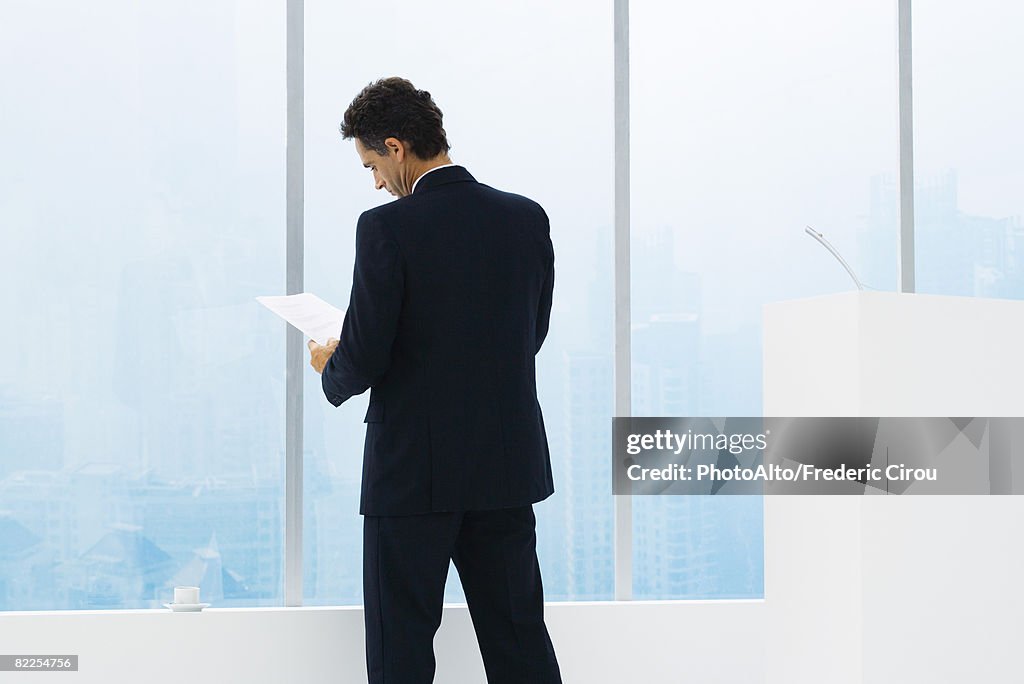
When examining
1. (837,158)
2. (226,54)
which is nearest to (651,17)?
(837,158)

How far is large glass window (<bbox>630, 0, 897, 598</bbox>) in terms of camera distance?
2.48 meters

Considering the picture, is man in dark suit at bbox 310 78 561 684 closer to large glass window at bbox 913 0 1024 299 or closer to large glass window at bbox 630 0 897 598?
large glass window at bbox 630 0 897 598

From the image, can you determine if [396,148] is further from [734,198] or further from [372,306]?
[734,198]

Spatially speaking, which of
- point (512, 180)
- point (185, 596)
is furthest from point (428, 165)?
point (185, 596)

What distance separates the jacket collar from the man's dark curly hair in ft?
0.21

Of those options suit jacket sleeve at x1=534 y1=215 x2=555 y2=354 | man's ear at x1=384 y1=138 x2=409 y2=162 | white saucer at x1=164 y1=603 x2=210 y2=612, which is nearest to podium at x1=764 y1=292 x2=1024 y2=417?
suit jacket sleeve at x1=534 y1=215 x2=555 y2=354

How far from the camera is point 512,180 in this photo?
2441 millimetres

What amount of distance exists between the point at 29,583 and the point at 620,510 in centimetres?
145

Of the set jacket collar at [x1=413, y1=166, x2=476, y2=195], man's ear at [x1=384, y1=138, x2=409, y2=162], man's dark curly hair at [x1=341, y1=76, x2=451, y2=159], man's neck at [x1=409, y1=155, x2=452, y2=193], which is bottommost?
jacket collar at [x1=413, y1=166, x2=476, y2=195]

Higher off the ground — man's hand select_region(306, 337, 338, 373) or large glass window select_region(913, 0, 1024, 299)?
large glass window select_region(913, 0, 1024, 299)

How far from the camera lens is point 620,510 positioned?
2.42 meters

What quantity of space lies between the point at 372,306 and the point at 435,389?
0.18 meters

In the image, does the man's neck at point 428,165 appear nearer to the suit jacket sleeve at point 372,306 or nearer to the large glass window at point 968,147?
the suit jacket sleeve at point 372,306

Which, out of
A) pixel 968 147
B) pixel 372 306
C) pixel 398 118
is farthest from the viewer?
pixel 968 147
